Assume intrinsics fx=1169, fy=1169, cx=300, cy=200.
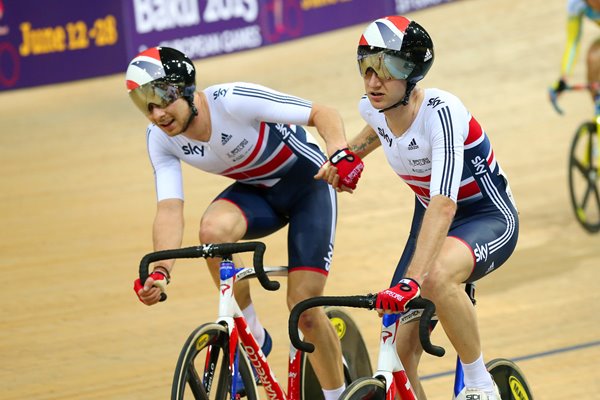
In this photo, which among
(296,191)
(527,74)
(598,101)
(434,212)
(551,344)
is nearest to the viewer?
(434,212)

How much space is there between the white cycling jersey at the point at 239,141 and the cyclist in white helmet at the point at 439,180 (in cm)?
37

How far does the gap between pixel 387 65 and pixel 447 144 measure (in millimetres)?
287

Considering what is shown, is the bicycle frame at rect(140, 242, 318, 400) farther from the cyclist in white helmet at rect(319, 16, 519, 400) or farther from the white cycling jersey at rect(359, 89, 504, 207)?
the white cycling jersey at rect(359, 89, 504, 207)

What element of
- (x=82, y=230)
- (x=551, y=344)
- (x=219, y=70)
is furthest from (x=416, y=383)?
(x=219, y=70)

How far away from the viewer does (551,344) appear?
5.25 metres


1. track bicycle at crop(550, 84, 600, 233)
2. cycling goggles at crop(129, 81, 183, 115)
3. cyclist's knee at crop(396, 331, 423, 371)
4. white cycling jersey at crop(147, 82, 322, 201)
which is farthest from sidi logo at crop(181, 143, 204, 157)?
track bicycle at crop(550, 84, 600, 233)

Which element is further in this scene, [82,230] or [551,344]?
[82,230]

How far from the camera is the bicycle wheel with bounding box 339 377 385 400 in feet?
10.2

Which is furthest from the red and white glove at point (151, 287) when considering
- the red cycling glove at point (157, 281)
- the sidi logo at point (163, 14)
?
the sidi logo at point (163, 14)

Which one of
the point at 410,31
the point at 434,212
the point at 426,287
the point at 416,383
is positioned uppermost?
the point at 410,31

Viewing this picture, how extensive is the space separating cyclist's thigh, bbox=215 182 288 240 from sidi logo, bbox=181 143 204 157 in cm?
22

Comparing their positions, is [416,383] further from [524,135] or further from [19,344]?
[524,135]

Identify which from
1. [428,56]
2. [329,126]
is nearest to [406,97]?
[428,56]

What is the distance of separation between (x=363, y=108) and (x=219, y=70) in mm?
8327
